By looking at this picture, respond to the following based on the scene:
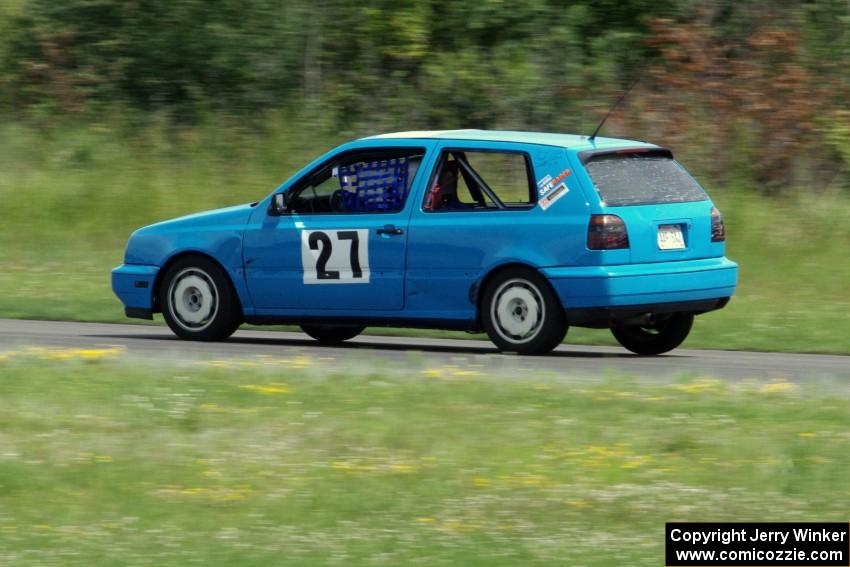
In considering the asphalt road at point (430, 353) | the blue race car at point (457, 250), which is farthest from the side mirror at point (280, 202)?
the asphalt road at point (430, 353)

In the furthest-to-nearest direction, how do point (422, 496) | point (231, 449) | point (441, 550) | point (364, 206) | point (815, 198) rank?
point (815, 198) → point (364, 206) → point (231, 449) → point (422, 496) → point (441, 550)

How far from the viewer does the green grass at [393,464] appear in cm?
664

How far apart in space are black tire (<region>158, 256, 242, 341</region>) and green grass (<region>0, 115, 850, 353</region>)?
230 centimetres

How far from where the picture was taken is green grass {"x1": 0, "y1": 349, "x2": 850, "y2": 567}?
6.64 meters

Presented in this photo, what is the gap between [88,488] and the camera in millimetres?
7559

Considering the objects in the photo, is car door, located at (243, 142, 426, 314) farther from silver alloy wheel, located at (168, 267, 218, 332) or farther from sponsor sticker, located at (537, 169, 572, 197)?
sponsor sticker, located at (537, 169, 572, 197)

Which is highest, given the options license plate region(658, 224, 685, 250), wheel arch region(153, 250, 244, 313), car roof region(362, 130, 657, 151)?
car roof region(362, 130, 657, 151)

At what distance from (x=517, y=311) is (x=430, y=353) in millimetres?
977

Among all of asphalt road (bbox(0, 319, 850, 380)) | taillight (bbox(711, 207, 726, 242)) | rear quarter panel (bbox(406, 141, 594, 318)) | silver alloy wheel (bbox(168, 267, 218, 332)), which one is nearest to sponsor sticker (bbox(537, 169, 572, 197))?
rear quarter panel (bbox(406, 141, 594, 318))

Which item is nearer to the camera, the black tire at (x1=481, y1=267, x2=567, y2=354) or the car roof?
the black tire at (x1=481, y1=267, x2=567, y2=354)

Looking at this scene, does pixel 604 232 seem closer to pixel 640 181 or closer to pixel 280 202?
pixel 640 181

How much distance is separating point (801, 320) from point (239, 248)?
529 centimetres

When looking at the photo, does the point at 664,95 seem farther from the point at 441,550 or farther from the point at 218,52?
the point at 441,550

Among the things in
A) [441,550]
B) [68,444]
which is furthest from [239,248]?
[441,550]
